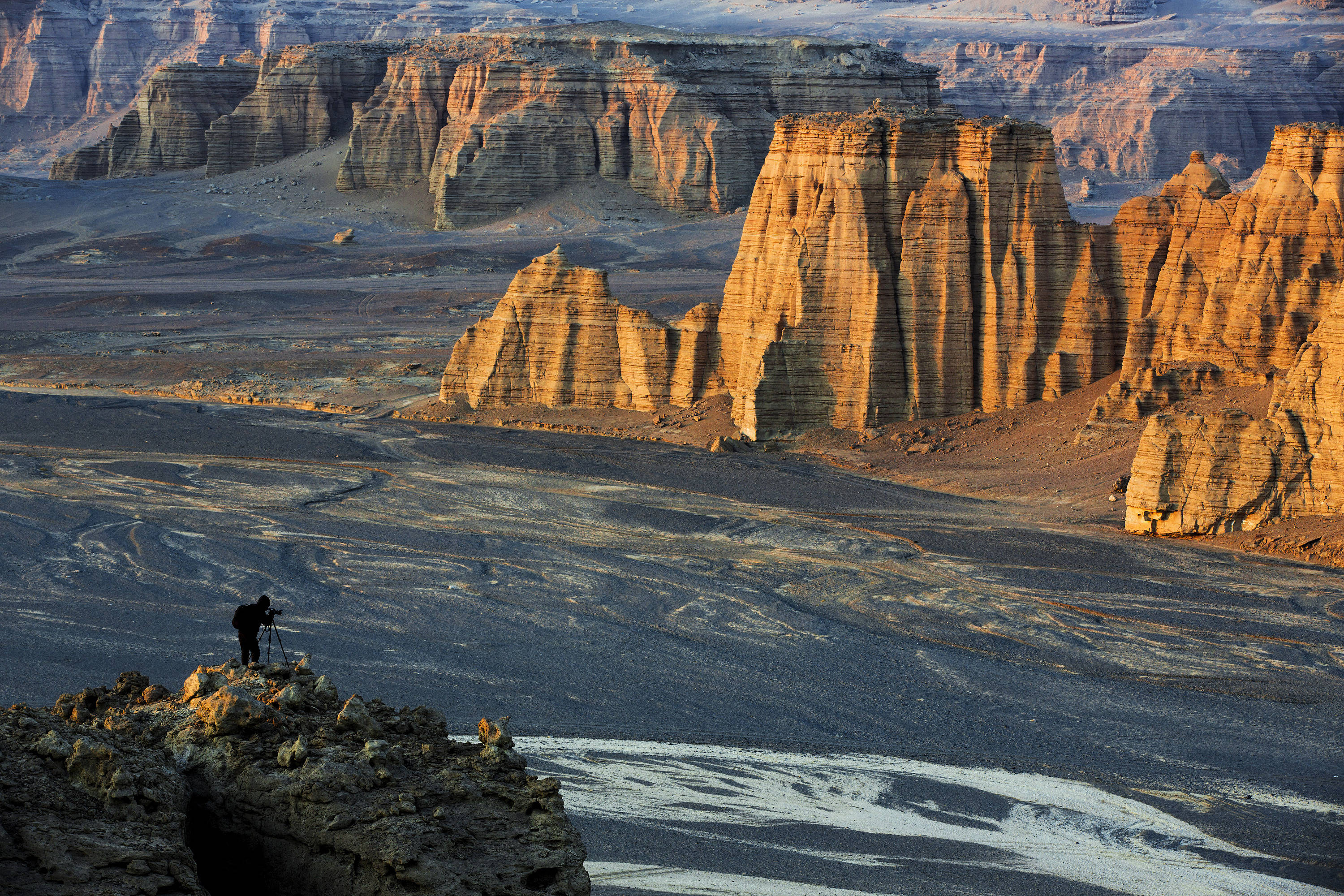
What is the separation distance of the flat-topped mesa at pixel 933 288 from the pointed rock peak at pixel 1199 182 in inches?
71.8

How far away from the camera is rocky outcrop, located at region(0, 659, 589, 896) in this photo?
789 centimetres

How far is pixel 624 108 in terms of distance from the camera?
92125 millimetres

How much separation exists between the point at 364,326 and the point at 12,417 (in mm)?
24377

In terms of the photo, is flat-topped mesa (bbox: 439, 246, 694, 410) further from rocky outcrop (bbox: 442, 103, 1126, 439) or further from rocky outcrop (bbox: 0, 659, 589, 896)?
rocky outcrop (bbox: 0, 659, 589, 896)

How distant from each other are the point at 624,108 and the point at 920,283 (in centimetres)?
6026

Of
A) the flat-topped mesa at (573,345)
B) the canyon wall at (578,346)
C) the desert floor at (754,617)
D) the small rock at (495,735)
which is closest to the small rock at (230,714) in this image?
the small rock at (495,735)

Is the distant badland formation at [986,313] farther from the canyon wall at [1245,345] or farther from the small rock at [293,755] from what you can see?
the small rock at [293,755]

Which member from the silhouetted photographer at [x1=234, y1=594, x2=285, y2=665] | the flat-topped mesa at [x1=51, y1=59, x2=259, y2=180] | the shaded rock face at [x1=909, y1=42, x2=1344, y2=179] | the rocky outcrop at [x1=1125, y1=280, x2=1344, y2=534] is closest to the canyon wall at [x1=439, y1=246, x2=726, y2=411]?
the rocky outcrop at [x1=1125, y1=280, x2=1344, y2=534]

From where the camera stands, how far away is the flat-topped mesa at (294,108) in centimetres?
10331

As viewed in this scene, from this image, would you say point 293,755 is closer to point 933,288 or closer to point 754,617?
point 754,617

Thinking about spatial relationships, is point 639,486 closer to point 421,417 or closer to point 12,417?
point 421,417

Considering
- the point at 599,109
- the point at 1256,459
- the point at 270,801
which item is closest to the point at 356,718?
the point at 270,801

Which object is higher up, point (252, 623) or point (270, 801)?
point (252, 623)

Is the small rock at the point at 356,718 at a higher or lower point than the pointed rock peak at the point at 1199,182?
lower
